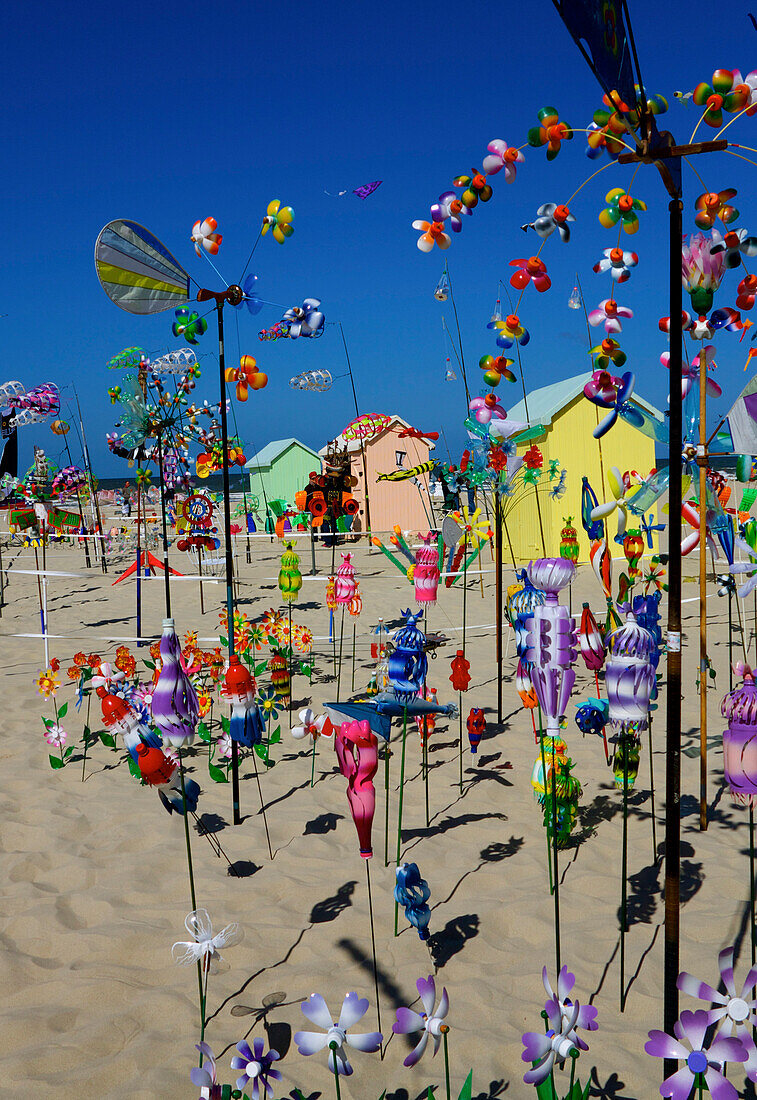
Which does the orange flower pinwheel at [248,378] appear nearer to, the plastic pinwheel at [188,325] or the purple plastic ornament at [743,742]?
the plastic pinwheel at [188,325]

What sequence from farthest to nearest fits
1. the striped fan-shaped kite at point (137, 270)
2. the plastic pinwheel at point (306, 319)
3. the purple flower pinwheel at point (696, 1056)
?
the plastic pinwheel at point (306, 319) < the striped fan-shaped kite at point (137, 270) < the purple flower pinwheel at point (696, 1056)

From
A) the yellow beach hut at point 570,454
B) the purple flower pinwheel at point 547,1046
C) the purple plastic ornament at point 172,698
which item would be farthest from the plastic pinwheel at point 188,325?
the yellow beach hut at point 570,454

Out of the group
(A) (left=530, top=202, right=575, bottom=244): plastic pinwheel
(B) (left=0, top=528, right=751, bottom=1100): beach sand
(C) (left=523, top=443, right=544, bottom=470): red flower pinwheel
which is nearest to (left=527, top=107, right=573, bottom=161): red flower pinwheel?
(A) (left=530, top=202, right=575, bottom=244): plastic pinwheel

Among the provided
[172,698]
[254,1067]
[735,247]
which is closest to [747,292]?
[735,247]

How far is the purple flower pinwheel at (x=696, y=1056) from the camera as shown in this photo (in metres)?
1.45

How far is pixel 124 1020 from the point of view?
2.40m

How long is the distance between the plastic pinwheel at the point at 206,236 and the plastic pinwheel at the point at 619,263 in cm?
199

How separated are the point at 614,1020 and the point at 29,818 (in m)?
3.00

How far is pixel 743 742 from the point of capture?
2.01 meters

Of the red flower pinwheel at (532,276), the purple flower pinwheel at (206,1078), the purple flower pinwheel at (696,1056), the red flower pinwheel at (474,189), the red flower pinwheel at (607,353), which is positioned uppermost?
the red flower pinwheel at (474,189)

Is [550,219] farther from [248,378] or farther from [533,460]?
[533,460]

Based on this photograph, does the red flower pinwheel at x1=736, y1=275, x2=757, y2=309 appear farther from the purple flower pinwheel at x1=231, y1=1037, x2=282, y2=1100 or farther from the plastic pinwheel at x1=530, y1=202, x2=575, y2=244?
the purple flower pinwheel at x1=231, y1=1037, x2=282, y2=1100

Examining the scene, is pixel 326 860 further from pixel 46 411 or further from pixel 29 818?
pixel 46 411

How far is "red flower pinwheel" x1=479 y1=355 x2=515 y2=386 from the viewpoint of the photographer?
245cm
